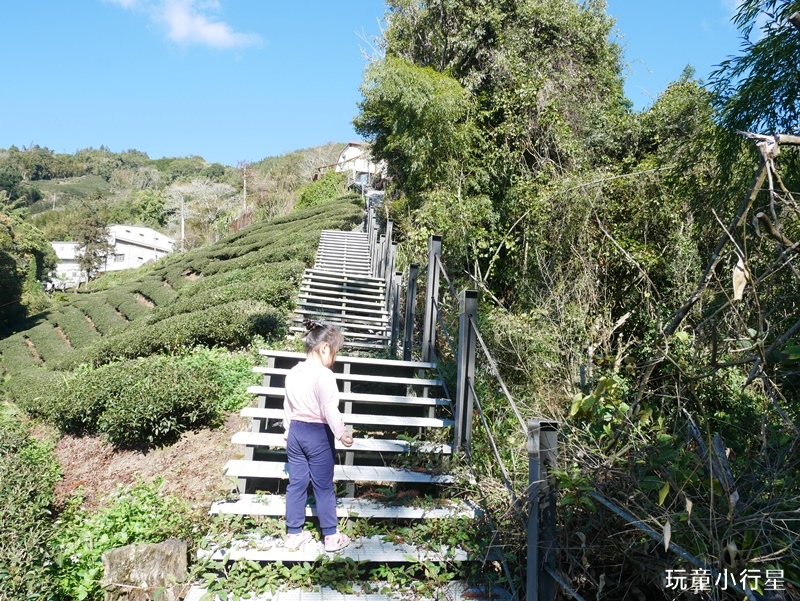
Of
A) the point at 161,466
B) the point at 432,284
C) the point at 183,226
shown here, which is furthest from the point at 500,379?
the point at 183,226

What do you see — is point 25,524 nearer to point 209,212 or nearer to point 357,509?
point 357,509

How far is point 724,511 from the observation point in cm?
197

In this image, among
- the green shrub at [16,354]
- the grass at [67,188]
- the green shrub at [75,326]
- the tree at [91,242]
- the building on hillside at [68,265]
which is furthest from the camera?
the grass at [67,188]

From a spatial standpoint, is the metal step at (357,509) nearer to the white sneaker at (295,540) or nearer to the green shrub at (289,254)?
the white sneaker at (295,540)

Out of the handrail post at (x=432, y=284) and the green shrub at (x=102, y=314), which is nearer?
the handrail post at (x=432, y=284)

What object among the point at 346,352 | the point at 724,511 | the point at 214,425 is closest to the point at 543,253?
the point at 346,352

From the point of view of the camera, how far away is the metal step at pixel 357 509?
11.5ft

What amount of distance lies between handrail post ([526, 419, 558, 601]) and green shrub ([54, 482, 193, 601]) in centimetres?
212

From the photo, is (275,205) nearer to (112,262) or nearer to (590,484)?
(112,262)

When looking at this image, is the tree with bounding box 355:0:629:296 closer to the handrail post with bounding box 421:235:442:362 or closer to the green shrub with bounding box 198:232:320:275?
the green shrub with bounding box 198:232:320:275

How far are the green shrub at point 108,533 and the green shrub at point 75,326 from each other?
17.2m

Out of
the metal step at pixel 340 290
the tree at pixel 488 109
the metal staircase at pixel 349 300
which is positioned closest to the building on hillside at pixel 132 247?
the metal staircase at pixel 349 300

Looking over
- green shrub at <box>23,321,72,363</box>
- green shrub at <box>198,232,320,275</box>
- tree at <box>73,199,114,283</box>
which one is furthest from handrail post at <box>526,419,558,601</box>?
tree at <box>73,199,114,283</box>

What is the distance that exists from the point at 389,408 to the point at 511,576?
7.22ft
